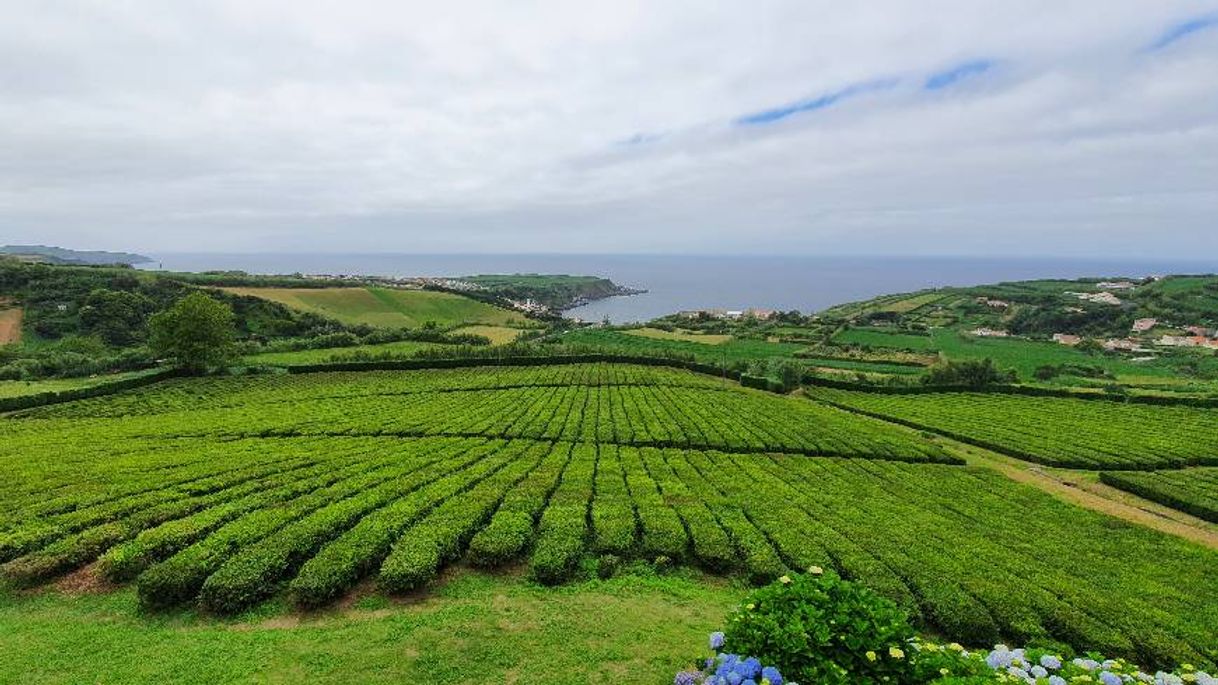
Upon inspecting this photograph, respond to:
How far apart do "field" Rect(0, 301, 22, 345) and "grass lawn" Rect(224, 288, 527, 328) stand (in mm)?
30804

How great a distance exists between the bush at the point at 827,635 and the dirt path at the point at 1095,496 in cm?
2382

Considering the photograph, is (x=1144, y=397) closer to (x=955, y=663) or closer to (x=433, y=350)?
(x=955, y=663)

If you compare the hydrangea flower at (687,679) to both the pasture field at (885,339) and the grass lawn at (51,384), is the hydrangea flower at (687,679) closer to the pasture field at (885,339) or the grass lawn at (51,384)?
the grass lawn at (51,384)

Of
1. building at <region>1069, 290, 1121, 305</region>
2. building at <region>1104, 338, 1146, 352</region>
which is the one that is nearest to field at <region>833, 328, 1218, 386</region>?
building at <region>1104, 338, 1146, 352</region>

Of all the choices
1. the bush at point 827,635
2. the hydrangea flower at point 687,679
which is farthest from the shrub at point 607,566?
the bush at point 827,635

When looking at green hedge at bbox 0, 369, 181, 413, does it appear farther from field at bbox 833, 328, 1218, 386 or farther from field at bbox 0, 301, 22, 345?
field at bbox 833, 328, 1218, 386

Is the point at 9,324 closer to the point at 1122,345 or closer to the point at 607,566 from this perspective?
the point at 607,566

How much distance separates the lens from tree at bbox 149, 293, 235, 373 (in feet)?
187

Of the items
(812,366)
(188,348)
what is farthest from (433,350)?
(812,366)

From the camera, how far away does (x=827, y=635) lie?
23.2 feet

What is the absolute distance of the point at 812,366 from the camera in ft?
250

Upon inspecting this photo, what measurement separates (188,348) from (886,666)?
2655 inches

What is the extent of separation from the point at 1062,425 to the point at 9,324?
117812 millimetres

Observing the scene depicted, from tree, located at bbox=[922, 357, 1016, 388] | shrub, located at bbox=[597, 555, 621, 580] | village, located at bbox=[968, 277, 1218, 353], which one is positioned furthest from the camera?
village, located at bbox=[968, 277, 1218, 353]
